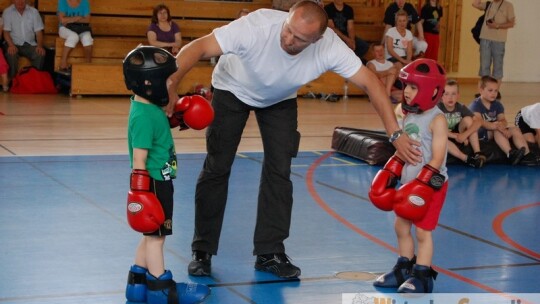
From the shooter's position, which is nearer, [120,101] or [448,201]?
[448,201]

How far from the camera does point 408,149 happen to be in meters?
4.80

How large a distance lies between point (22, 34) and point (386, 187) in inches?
453

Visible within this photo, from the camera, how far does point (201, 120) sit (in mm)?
4609

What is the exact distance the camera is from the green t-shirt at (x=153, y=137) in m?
4.32

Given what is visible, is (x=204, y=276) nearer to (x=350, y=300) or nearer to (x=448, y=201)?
(x=350, y=300)

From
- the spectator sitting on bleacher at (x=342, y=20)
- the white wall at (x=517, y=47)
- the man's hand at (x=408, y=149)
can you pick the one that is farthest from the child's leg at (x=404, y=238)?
the white wall at (x=517, y=47)

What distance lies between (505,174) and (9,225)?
5.21 m

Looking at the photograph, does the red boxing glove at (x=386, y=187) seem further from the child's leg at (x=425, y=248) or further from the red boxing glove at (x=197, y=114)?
the red boxing glove at (x=197, y=114)

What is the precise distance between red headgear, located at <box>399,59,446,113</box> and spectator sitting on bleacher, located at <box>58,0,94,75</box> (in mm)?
10958

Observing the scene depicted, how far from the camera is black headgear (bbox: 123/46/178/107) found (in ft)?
14.1

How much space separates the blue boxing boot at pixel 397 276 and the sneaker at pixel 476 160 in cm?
448

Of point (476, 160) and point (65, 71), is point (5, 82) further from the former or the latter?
point (476, 160)

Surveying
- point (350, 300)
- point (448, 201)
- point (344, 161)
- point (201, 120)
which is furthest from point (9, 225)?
point (344, 161)

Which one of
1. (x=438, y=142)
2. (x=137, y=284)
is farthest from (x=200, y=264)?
(x=438, y=142)
